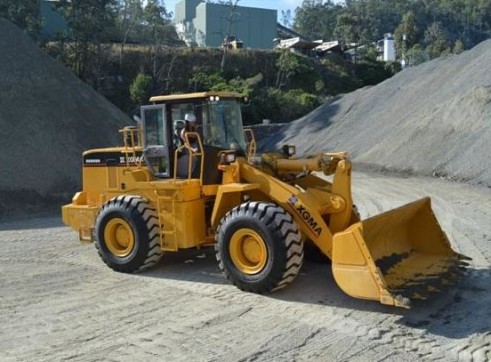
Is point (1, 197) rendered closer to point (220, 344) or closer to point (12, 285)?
point (12, 285)

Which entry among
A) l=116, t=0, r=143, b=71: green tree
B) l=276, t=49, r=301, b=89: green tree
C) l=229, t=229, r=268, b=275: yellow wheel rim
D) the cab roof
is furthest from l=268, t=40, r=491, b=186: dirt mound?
l=116, t=0, r=143, b=71: green tree

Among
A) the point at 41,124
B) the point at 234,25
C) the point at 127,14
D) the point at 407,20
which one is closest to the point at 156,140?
the point at 41,124

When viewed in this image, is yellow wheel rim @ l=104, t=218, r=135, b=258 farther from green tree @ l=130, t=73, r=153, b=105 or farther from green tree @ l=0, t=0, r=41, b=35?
green tree @ l=0, t=0, r=41, b=35

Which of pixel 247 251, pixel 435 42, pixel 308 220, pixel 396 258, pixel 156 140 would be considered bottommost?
pixel 396 258

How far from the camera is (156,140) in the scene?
7.54 meters

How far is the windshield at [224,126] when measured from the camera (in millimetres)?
7207

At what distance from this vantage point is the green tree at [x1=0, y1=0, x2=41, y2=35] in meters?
32.1

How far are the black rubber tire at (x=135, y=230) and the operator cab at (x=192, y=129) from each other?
1.66 ft

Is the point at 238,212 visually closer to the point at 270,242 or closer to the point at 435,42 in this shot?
the point at 270,242

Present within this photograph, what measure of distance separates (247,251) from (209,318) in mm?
945

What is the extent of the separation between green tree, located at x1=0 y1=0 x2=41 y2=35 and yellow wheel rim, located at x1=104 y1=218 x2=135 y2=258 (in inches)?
1104

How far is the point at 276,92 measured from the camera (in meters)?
36.6

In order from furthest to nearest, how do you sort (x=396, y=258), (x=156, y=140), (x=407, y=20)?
(x=407, y=20), (x=156, y=140), (x=396, y=258)

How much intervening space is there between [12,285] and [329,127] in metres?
19.0
